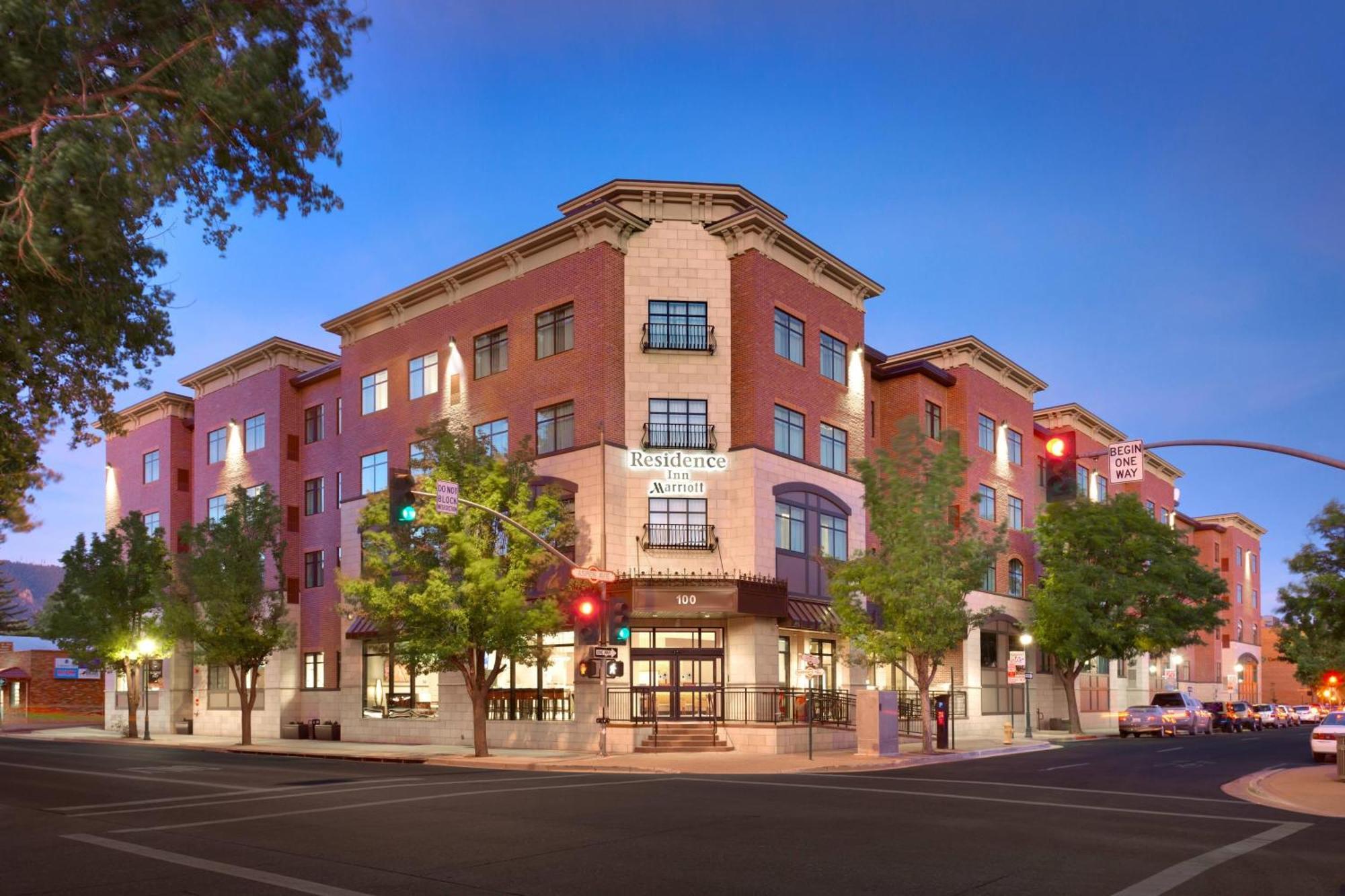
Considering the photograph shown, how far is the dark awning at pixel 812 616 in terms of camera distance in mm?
38219

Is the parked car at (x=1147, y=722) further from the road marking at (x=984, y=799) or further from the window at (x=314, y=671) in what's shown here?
the window at (x=314, y=671)

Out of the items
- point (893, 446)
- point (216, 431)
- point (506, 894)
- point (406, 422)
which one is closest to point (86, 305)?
point (506, 894)

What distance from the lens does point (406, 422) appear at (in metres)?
45.7

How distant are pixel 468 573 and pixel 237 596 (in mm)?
16424

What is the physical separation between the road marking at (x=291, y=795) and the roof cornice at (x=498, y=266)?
60.9 feet

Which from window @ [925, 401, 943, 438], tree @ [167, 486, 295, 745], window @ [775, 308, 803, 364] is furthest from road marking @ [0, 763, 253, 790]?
window @ [925, 401, 943, 438]

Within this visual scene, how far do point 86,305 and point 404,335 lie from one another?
30781 millimetres

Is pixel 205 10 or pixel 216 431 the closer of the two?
pixel 205 10

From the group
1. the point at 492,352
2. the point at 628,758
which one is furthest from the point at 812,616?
the point at 492,352

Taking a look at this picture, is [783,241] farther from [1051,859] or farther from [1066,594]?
[1051,859]

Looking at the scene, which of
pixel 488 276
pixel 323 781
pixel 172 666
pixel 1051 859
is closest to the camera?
pixel 1051 859

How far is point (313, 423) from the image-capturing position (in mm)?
52531

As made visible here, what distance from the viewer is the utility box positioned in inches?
1294

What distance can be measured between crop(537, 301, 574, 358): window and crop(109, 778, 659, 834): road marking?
17821mm
